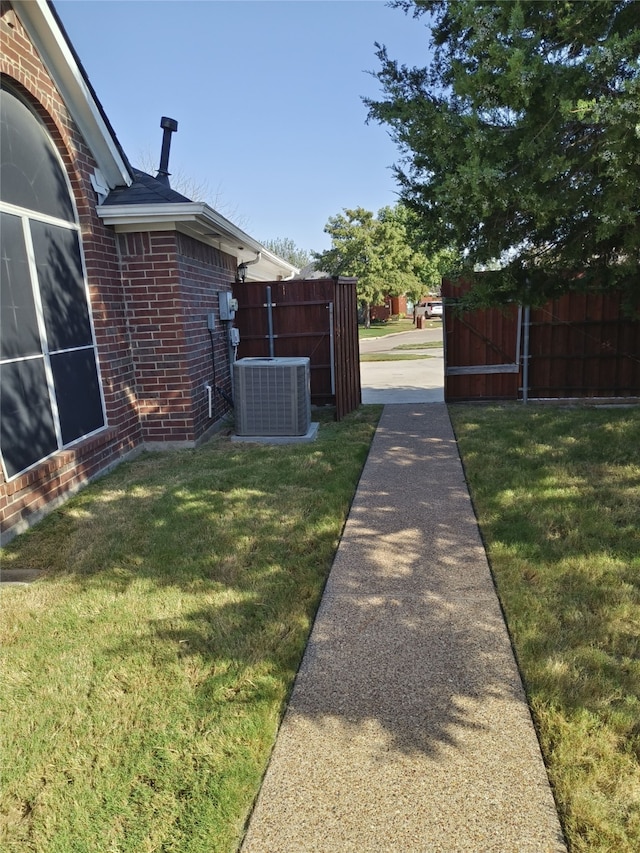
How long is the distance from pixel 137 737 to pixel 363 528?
8.08ft

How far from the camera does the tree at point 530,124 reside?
385 centimetres

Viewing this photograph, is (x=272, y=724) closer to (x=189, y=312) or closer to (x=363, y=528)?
(x=363, y=528)

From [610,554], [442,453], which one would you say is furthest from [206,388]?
[610,554]

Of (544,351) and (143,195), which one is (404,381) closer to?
(544,351)

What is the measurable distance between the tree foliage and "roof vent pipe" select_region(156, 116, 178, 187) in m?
27.0

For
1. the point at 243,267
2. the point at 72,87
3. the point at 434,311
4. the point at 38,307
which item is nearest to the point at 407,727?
the point at 38,307

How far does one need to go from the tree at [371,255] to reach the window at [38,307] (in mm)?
30758

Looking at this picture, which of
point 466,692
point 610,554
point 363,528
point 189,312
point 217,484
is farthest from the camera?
point 189,312

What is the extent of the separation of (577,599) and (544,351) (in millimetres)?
6955

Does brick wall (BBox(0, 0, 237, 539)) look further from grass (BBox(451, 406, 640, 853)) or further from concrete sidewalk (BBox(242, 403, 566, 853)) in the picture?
grass (BBox(451, 406, 640, 853))

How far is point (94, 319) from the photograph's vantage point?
243 inches

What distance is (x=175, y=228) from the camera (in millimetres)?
6668

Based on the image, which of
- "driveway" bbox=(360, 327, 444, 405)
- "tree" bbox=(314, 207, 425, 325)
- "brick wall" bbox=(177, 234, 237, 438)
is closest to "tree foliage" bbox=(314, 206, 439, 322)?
"tree" bbox=(314, 207, 425, 325)

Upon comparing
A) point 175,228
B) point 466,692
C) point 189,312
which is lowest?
point 466,692
